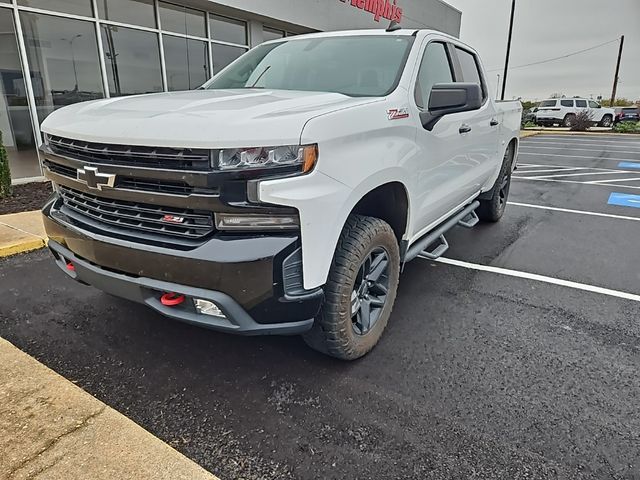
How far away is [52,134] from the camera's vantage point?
262 cm

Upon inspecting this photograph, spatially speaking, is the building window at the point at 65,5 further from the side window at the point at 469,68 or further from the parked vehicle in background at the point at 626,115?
the parked vehicle in background at the point at 626,115

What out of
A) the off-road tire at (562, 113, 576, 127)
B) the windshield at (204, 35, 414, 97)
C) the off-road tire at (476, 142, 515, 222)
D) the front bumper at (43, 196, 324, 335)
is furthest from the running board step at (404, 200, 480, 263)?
the off-road tire at (562, 113, 576, 127)

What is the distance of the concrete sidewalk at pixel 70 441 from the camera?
1951 millimetres

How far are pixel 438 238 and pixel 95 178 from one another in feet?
9.29

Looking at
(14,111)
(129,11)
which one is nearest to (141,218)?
(14,111)

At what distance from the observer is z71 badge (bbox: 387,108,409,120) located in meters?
2.68

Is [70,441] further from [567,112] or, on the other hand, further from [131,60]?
[567,112]

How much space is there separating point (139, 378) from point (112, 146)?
52.0 inches

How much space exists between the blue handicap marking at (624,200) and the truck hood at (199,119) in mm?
6936

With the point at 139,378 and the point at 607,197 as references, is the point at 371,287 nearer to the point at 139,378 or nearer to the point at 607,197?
the point at 139,378

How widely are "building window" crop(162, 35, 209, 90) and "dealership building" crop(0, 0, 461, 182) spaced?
0.8 inches

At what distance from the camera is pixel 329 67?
338 cm

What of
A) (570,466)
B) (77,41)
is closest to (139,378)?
(570,466)

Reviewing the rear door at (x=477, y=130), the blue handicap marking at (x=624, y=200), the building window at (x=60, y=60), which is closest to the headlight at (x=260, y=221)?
the rear door at (x=477, y=130)
